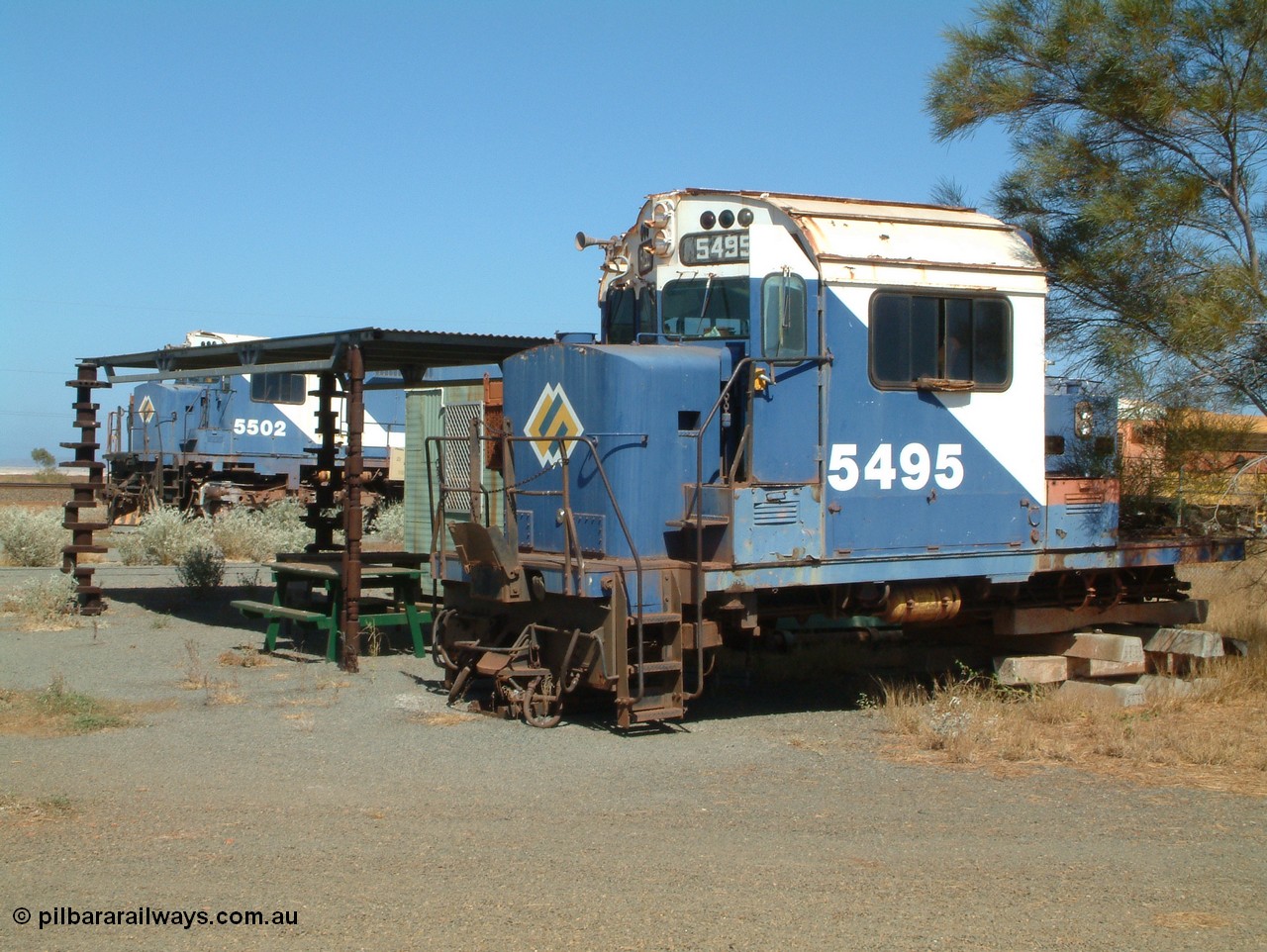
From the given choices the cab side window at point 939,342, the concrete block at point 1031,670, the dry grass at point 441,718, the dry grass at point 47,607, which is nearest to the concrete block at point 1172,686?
the concrete block at point 1031,670

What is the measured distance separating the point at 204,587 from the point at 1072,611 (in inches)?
422

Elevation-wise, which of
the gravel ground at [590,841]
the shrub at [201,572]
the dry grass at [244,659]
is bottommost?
the gravel ground at [590,841]

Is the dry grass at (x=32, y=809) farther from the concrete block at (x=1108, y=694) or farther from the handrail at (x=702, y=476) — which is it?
the concrete block at (x=1108, y=694)

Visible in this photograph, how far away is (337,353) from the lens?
11.4 metres

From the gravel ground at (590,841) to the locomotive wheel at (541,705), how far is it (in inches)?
5.5

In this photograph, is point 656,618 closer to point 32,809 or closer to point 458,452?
point 458,452

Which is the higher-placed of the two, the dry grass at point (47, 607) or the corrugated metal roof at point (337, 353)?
the corrugated metal roof at point (337, 353)

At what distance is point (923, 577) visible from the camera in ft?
29.9

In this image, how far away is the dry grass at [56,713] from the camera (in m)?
8.42

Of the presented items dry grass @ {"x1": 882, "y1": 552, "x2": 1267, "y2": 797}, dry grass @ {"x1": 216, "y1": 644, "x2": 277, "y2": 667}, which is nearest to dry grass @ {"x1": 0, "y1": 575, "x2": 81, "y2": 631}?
dry grass @ {"x1": 216, "y1": 644, "x2": 277, "y2": 667}

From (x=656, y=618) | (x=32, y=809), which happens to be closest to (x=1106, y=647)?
(x=656, y=618)

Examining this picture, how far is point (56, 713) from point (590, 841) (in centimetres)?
473

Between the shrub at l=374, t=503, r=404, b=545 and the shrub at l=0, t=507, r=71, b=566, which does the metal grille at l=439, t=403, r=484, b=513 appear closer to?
A: the shrub at l=0, t=507, r=71, b=566

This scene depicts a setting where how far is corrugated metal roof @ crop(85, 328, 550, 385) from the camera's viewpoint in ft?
36.9
